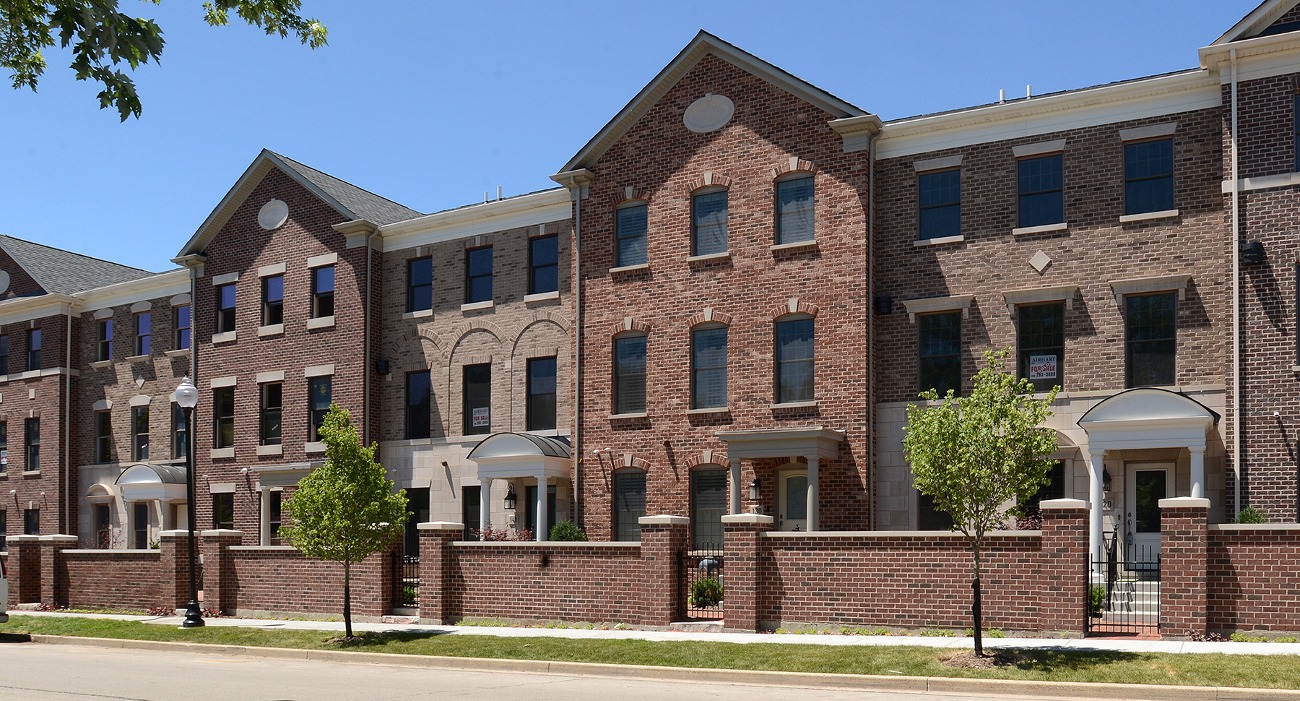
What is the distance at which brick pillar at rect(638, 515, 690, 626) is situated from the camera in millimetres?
21500

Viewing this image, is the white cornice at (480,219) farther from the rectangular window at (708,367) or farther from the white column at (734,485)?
the white column at (734,485)

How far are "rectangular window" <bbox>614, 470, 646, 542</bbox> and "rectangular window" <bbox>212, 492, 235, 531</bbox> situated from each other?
520 inches

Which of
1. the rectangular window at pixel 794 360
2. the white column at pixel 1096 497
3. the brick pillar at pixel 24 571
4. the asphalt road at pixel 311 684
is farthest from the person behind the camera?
the brick pillar at pixel 24 571

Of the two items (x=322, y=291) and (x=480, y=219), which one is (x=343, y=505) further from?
(x=322, y=291)

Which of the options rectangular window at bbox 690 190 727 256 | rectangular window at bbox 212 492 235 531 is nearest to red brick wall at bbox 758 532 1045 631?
rectangular window at bbox 690 190 727 256

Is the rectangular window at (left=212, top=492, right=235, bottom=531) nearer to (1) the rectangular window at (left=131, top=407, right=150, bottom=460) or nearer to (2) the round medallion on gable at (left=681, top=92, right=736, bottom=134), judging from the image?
(1) the rectangular window at (left=131, top=407, right=150, bottom=460)

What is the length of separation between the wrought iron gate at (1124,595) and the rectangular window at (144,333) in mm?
28903

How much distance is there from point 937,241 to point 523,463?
10569 mm

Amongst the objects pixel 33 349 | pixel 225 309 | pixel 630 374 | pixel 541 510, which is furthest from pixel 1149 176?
pixel 33 349

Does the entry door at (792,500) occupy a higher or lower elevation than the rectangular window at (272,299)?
lower

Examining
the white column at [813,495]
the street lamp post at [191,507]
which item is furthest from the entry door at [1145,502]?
the street lamp post at [191,507]

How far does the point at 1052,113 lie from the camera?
25625 millimetres

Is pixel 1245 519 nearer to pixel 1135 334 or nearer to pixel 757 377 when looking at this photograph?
pixel 1135 334

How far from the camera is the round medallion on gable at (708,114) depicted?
28688 millimetres
